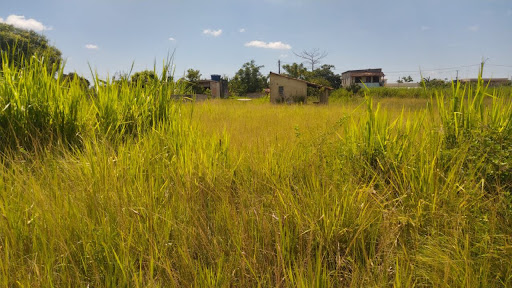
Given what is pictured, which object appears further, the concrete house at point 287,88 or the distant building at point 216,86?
the distant building at point 216,86

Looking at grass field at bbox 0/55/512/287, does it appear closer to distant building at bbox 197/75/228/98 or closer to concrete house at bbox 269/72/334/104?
concrete house at bbox 269/72/334/104

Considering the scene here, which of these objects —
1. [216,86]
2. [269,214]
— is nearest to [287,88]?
[216,86]

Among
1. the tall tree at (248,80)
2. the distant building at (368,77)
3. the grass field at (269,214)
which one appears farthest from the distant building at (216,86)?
the grass field at (269,214)

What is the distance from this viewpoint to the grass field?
144 centimetres

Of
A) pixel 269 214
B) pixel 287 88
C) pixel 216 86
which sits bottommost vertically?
pixel 269 214

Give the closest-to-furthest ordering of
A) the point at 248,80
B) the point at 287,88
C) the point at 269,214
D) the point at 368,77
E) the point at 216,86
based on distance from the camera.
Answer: the point at 269,214
the point at 287,88
the point at 216,86
the point at 248,80
the point at 368,77

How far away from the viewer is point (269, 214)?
5.97 feet

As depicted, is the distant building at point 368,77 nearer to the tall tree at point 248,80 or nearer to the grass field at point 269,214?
the tall tree at point 248,80

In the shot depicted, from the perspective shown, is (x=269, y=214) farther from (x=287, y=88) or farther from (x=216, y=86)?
(x=216, y=86)

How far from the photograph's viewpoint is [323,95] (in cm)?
2288

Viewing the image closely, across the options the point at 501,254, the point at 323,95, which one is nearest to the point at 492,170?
the point at 501,254

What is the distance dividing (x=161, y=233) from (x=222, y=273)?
0.45m

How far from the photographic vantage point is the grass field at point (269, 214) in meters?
1.44

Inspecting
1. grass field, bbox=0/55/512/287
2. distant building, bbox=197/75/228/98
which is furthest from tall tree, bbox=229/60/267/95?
grass field, bbox=0/55/512/287
